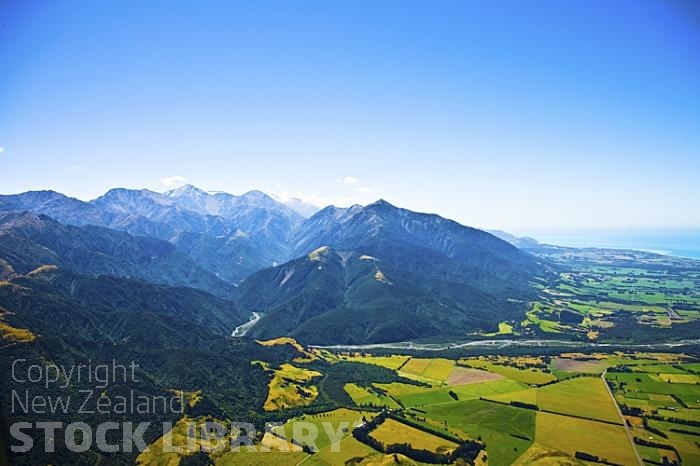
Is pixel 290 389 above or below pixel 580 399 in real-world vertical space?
below

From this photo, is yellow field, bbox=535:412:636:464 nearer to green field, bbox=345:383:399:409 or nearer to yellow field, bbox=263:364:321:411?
green field, bbox=345:383:399:409

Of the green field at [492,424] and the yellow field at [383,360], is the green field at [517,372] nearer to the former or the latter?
the yellow field at [383,360]

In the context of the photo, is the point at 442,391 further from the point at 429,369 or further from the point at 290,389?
the point at 290,389

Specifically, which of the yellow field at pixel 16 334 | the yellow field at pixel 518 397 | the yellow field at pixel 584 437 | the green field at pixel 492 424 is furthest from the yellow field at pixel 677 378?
the yellow field at pixel 16 334

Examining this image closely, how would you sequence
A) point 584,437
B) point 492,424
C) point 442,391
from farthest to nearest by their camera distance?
point 442,391
point 492,424
point 584,437

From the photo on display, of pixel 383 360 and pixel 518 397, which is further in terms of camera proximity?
pixel 383 360

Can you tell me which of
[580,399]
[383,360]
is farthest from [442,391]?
[383,360]
